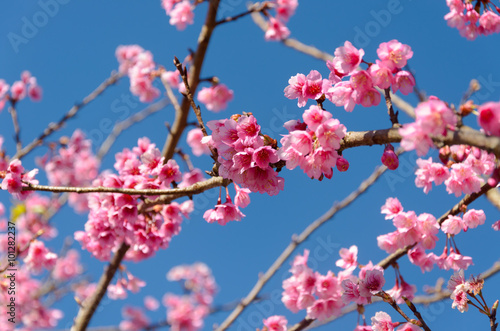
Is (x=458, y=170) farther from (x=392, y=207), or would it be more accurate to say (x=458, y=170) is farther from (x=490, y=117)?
(x=490, y=117)

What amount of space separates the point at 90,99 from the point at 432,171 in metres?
4.39

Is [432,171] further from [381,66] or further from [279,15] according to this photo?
[279,15]

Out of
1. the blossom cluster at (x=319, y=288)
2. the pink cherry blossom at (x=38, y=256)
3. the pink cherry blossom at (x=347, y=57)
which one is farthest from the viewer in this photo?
the pink cherry blossom at (x=38, y=256)

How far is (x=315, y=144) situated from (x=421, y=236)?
4.21 ft

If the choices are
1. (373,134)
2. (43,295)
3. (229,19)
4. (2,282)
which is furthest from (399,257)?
(43,295)

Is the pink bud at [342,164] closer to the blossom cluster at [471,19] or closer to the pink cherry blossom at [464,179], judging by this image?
the pink cherry blossom at [464,179]

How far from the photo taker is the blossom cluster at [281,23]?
505 centimetres

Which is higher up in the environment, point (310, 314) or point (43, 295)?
point (43, 295)

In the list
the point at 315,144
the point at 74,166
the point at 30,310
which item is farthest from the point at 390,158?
the point at 30,310

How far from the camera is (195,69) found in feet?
12.1

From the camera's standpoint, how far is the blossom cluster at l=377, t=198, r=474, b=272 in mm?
2518

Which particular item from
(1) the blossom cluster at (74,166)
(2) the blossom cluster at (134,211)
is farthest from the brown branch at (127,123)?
(2) the blossom cluster at (134,211)

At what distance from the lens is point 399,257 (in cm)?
274

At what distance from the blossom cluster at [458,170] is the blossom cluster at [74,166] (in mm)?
4274
